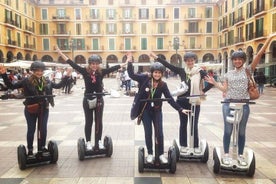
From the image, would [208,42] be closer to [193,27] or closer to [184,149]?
[193,27]

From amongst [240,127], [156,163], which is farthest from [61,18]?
[240,127]

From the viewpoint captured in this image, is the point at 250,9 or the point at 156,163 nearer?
the point at 156,163

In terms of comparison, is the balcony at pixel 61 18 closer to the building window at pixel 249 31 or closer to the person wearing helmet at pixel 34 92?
the building window at pixel 249 31

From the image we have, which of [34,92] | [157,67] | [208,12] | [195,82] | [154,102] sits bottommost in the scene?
[154,102]

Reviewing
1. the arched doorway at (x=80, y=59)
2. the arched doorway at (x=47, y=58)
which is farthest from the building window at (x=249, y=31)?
the arched doorway at (x=47, y=58)

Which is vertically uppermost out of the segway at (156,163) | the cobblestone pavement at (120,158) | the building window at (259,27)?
the building window at (259,27)

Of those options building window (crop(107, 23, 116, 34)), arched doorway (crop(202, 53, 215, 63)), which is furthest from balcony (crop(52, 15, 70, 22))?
arched doorway (crop(202, 53, 215, 63))

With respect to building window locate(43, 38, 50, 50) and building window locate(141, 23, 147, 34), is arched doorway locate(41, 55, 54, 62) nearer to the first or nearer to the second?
building window locate(43, 38, 50, 50)

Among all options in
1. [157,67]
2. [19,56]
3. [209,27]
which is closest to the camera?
[157,67]

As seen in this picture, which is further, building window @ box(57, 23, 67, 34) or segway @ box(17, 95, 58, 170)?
building window @ box(57, 23, 67, 34)

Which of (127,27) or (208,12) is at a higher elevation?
(208,12)

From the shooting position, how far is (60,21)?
167 ft

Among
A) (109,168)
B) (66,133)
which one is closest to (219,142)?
(109,168)

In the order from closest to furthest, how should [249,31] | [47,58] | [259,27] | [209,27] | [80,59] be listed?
[259,27], [249,31], [209,27], [47,58], [80,59]
